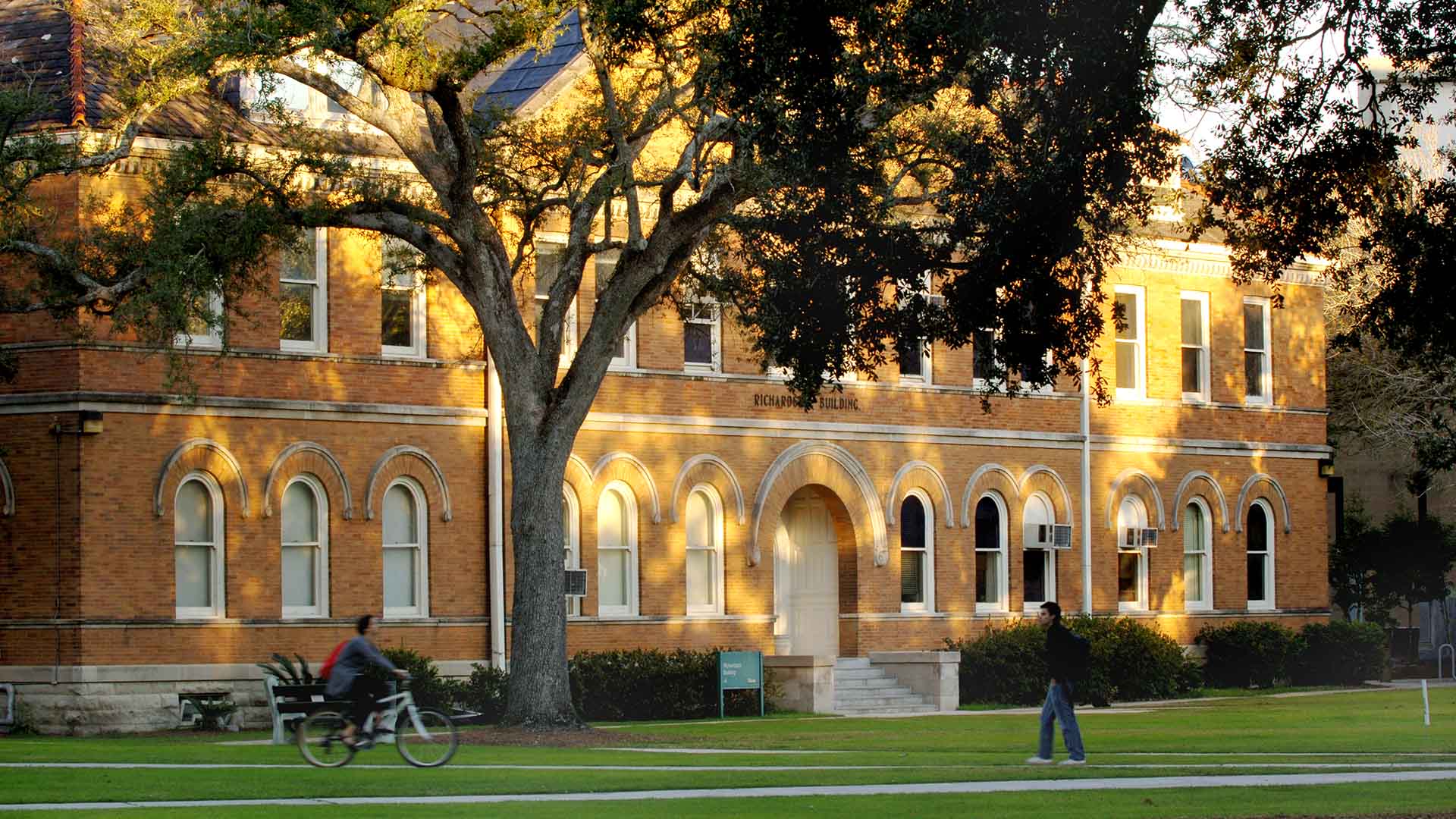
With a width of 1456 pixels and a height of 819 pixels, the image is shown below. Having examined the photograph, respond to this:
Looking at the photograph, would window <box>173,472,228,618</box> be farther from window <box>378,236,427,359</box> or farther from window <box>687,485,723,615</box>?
window <box>687,485,723,615</box>

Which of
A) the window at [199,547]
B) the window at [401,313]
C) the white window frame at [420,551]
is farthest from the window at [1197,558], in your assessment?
the window at [199,547]

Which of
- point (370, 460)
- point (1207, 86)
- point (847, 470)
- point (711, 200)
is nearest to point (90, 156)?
point (711, 200)

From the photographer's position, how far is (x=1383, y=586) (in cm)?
5369

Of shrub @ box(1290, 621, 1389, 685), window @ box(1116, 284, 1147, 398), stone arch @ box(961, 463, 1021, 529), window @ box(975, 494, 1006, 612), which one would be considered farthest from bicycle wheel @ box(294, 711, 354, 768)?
shrub @ box(1290, 621, 1389, 685)

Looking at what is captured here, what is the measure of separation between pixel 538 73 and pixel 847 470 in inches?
366

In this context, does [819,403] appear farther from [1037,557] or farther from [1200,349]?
[1200,349]

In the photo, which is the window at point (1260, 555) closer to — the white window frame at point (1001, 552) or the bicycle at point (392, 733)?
the white window frame at point (1001, 552)

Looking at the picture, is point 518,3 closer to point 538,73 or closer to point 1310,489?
point 538,73

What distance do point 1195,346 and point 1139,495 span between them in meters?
3.57

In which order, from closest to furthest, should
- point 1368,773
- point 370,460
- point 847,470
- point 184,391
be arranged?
point 1368,773
point 184,391
point 370,460
point 847,470

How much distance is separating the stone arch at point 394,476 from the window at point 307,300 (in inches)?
78.2

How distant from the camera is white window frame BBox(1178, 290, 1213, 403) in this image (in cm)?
4625

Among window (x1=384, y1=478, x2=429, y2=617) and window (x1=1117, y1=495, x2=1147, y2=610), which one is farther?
window (x1=1117, y1=495, x2=1147, y2=610)

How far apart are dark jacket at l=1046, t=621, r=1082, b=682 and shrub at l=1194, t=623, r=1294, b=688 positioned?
24830 millimetres
